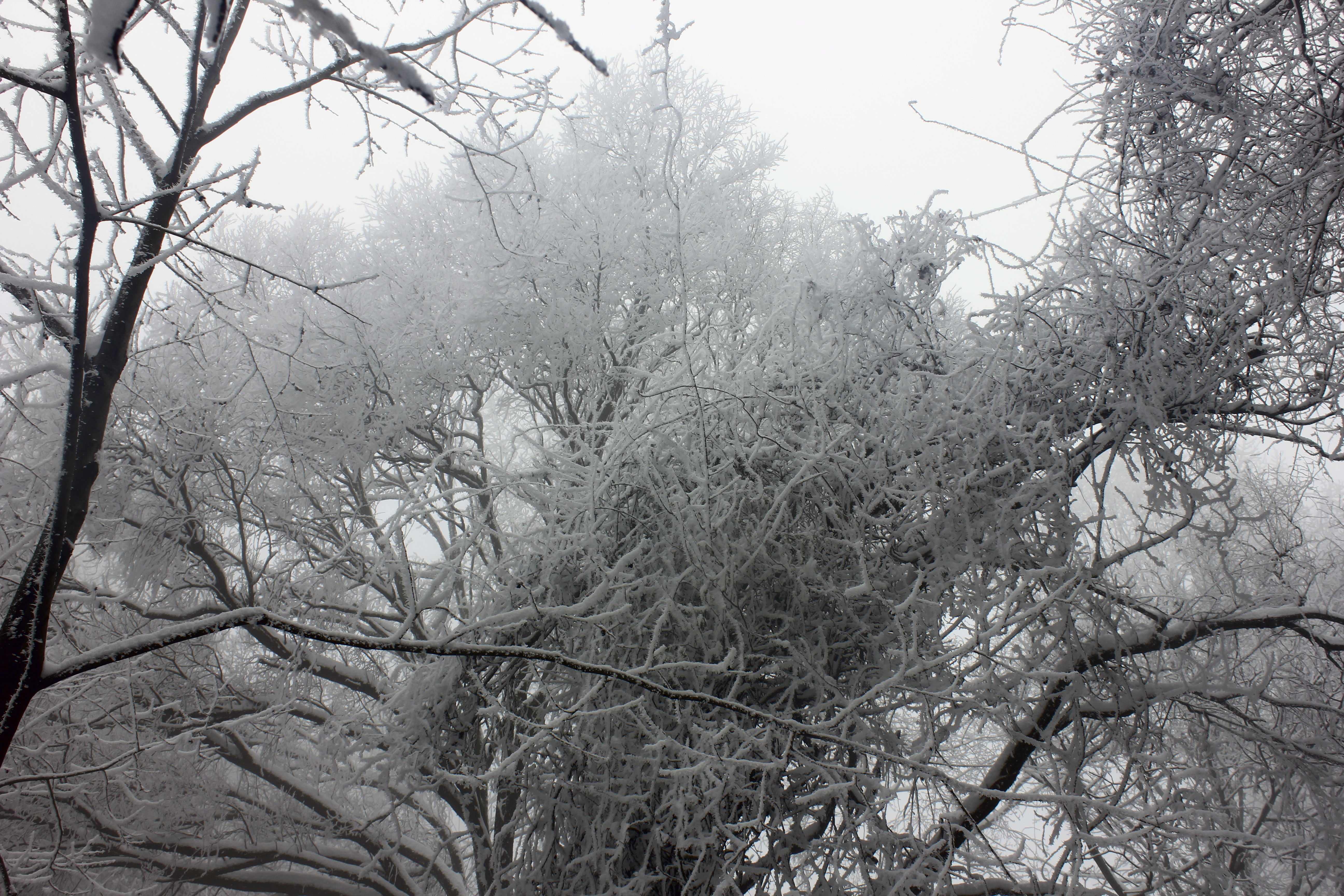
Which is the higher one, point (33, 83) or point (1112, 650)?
point (1112, 650)

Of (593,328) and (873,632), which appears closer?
(873,632)

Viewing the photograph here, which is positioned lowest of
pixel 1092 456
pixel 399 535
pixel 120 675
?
pixel 120 675

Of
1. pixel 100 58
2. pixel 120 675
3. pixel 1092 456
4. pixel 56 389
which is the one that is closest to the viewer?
pixel 100 58

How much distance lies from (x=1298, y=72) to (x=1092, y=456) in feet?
6.32

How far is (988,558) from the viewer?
3068 mm

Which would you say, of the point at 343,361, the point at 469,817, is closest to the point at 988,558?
the point at 469,817

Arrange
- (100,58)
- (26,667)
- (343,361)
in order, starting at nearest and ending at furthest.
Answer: (100,58), (26,667), (343,361)

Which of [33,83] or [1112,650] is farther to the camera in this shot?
[1112,650]

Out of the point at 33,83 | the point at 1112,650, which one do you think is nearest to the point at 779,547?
the point at 1112,650

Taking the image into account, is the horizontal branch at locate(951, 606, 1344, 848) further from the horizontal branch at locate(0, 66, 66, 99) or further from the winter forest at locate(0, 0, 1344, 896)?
the horizontal branch at locate(0, 66, 66, 99)

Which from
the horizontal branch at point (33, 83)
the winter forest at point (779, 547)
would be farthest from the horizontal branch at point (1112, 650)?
the horizontal branch at point (33, 83)

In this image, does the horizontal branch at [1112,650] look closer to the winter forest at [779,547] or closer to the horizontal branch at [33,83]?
the winter forest at [779,547]

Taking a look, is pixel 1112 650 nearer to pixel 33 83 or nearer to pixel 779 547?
pixel 779 547

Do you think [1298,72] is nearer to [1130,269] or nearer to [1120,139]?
[1120,139]
